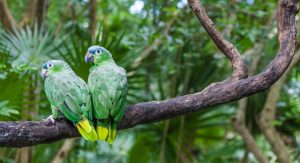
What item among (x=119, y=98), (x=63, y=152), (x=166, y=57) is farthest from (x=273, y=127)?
(x=119, y=98)

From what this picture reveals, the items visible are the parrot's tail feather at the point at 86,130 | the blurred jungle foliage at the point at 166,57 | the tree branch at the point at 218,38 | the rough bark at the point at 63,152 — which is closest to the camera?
the parrot's tail feather at the point at 86,130

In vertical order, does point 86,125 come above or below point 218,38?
below

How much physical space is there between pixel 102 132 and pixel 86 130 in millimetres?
62

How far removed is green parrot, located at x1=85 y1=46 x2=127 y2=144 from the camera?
1.91 metres

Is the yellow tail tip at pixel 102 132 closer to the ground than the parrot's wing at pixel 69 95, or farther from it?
closer to the ground

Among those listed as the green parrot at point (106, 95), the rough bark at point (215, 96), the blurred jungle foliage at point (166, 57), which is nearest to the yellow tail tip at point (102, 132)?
the green parrot at point (106, 95)

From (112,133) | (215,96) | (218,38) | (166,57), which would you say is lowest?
(112,133)

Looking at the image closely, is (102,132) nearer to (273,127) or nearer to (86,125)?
(86,125)

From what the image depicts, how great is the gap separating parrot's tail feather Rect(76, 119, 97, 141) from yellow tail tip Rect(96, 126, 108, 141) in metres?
0.02

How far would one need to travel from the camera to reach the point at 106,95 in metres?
1.95

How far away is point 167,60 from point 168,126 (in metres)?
0.59

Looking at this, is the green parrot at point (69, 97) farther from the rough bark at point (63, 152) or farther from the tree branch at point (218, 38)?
the rough bark at point (63, 152)

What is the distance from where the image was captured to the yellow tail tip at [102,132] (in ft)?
6.22

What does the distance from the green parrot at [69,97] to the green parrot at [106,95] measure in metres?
0.03
